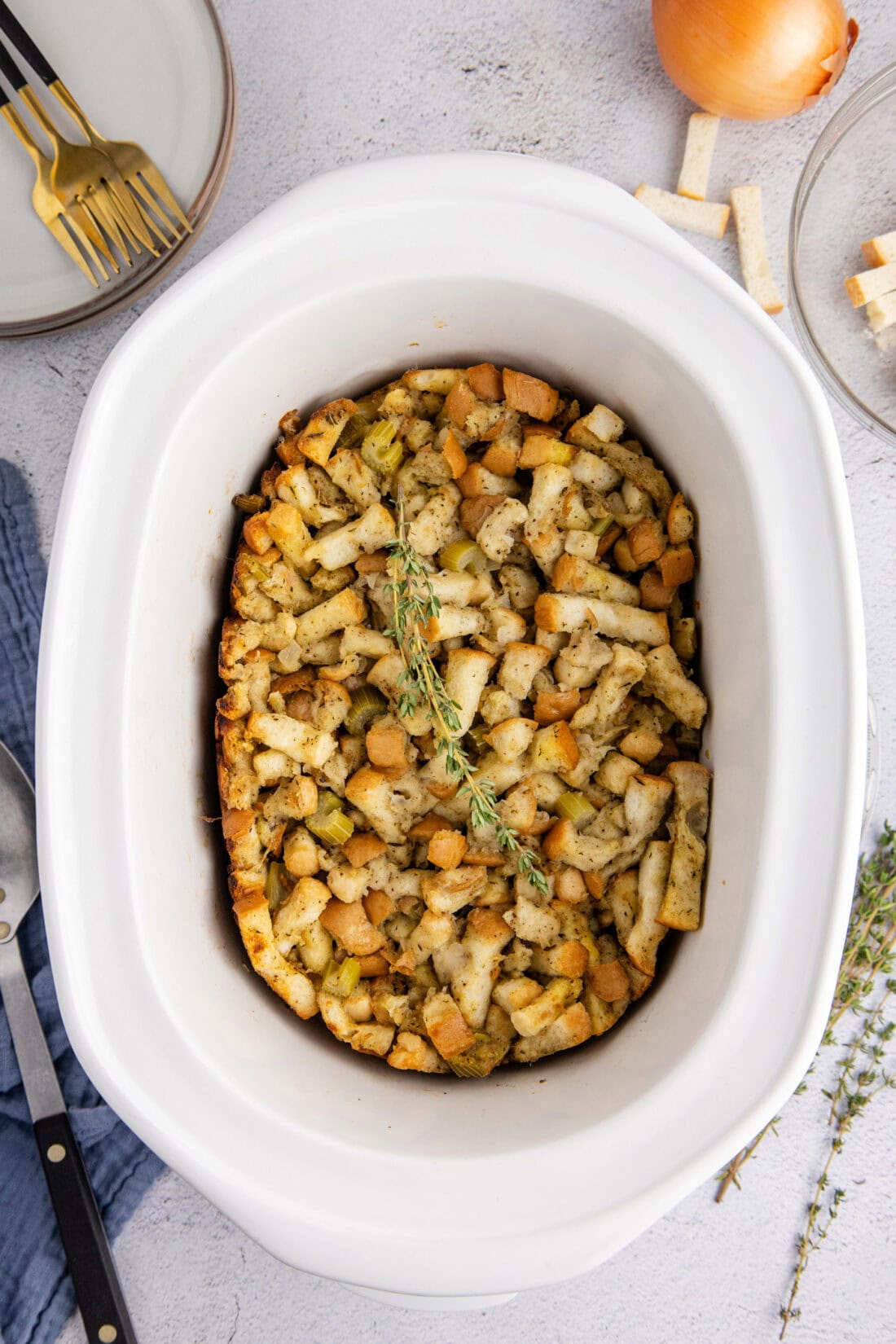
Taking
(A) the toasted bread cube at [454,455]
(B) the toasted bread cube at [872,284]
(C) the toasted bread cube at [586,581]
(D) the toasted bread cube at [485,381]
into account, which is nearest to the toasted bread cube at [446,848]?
(C) the toasted bread cube at [586,581]

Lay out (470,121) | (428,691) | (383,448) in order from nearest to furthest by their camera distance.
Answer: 1. (428,691)
2. (383,448)
3. (470,121)

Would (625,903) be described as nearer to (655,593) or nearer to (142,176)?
(655,593)

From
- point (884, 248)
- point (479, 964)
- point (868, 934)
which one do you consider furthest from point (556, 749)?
point (884, 248)

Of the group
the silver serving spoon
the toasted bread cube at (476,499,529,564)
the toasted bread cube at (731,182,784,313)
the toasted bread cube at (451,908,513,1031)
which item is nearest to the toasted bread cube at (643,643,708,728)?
the toasted bread cube at (476,499,529,564)

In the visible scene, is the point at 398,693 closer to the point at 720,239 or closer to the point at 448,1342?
the point at 720,239

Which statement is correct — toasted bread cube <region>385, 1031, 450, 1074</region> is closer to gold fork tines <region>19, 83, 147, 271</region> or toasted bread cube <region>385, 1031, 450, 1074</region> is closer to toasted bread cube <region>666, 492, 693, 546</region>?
toasted bread cube <region>666, 492, 693, 546</region>

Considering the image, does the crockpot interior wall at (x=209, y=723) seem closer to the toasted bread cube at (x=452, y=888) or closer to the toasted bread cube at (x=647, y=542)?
the toasted bread cube at (x=647, y=542)
